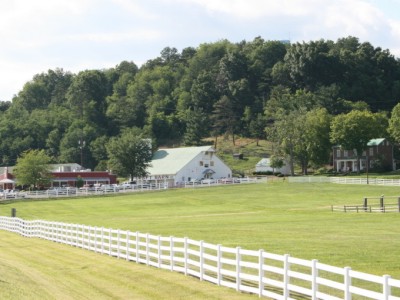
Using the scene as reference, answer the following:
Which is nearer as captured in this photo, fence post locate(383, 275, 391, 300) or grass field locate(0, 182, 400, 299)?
fence post locate(383, 275, 391, 300)

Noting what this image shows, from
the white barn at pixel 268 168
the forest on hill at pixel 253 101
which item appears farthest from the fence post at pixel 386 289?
the forest on hill at pixel 253 101

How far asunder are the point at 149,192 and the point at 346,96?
255 ft

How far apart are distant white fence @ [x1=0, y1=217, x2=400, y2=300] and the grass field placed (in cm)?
74

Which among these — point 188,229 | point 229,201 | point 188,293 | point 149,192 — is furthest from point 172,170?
point 188,293

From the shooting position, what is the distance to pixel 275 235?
4100cm

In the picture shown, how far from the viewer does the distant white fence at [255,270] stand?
17094mm

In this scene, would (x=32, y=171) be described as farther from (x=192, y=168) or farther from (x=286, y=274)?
(x=286, y=274)

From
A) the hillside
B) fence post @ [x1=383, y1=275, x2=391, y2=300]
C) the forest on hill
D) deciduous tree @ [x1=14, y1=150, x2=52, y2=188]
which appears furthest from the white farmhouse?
fence post @ [x1=383, y1=275, x2=391, y2=300]

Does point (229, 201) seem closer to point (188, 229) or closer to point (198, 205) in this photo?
point (198, 205)

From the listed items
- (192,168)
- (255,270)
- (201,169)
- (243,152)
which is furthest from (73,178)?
(255,270)

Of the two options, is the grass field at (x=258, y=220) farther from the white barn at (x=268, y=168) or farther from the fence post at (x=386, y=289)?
the white barn at (x=268, y=168)

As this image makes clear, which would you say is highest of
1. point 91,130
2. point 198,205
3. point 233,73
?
point 233,73

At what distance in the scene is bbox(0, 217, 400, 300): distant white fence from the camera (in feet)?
56.1

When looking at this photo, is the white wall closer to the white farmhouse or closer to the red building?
the white farmhouse
